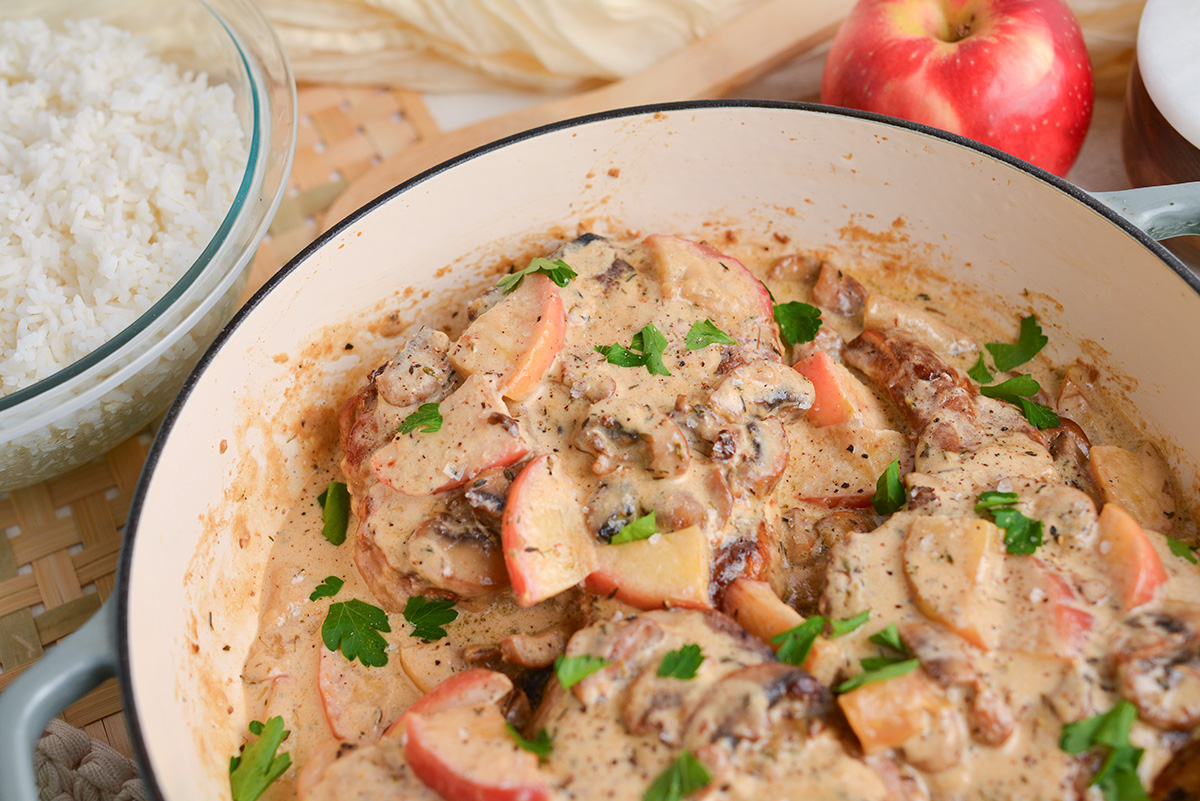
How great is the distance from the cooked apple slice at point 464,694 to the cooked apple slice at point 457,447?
46 centimetres

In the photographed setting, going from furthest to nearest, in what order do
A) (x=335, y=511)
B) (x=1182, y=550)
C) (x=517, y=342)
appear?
(x=335, y=511) < (x=517, y=342) < (x=1182, y=550)

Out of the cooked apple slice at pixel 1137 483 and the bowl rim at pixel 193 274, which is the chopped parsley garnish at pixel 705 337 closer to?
the cooked apple slice at pixel 1137 483

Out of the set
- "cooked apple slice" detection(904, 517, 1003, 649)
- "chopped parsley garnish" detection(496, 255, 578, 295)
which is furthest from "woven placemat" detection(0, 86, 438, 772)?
"cooked apple slice" detection(904, 517, 1003, 649)

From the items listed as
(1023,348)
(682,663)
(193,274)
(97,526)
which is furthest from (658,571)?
(97,526)

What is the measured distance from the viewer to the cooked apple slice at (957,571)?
195 cm

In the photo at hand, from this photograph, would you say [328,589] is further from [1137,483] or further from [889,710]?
[1137,483]

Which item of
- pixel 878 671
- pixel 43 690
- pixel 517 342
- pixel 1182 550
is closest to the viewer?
pixel 43 690

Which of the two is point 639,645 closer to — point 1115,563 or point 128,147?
point 1115,563

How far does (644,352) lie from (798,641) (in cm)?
87

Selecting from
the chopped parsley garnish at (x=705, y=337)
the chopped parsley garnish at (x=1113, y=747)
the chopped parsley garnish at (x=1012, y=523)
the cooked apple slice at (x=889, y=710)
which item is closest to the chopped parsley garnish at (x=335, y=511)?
the chopped parsley garnish at (x=705, y=337)

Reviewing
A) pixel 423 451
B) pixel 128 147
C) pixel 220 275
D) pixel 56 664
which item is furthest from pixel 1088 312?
pixel 128 147

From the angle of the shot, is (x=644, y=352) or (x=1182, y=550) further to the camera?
(x=644, y=352)

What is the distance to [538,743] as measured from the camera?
1.92m

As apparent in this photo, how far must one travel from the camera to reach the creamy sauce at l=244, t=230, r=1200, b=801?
1.83 m
